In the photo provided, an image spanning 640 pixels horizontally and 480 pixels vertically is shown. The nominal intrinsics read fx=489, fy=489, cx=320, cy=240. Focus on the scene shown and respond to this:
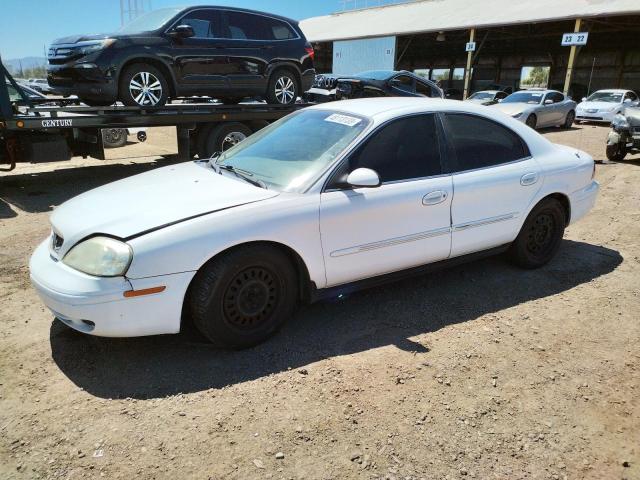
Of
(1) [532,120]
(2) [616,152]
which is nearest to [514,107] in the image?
(1) [532,120]

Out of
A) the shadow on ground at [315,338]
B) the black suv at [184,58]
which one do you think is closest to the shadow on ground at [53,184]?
the black suv at [184,58]

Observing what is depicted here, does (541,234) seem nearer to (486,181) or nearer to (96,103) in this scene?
(486,181)

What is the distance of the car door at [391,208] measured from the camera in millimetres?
3246

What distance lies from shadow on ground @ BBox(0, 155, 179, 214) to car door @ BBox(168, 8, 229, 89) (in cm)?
218

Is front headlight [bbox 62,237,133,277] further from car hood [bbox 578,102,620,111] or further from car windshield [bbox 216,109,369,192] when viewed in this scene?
car hood [bbox 578,102,620,111]

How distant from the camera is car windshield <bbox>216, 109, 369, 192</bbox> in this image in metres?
3.31

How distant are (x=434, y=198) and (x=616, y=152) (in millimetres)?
9155

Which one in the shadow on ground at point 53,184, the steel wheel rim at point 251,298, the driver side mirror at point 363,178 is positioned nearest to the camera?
the steel wheel rim at point 251,298

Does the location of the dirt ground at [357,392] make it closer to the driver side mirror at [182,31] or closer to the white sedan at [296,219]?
the white sedan at [296,219]

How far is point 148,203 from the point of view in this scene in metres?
3.08

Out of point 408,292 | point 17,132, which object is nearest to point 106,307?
point 408,292

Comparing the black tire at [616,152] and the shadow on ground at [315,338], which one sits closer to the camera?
the shadow on ground at [315,338]

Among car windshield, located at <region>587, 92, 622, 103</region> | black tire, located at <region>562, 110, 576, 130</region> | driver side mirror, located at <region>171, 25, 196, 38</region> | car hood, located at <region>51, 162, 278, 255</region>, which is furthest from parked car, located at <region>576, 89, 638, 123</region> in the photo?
car hood, located at <region>51, 162, 278, 255</region>

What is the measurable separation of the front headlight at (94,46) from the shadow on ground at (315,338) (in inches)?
202
